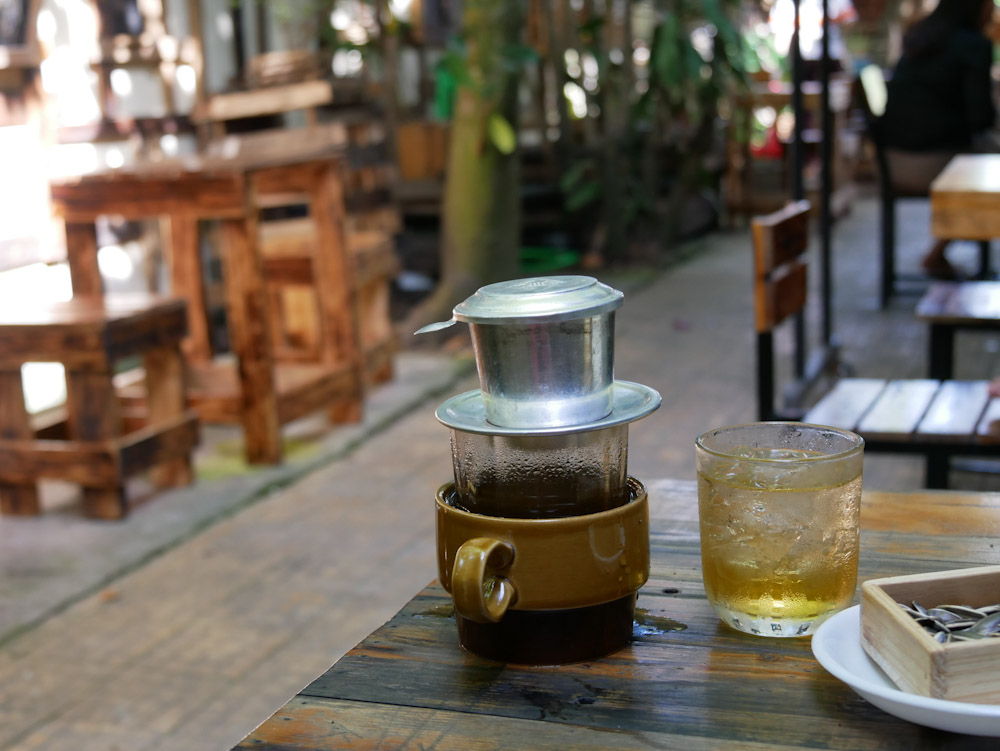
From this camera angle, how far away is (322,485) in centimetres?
391

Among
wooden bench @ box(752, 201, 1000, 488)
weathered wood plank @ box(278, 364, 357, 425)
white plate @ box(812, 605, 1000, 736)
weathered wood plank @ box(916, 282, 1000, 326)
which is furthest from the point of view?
weathered wood plank @ box(278, 364, 357, 425)

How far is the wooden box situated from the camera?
0.82 m

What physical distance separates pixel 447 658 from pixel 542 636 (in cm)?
9

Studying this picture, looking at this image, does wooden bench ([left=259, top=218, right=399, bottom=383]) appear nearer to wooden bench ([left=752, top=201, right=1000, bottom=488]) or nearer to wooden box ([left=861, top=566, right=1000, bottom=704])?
wooden bench ([left=752, top=201, right=1000, bottom=488])

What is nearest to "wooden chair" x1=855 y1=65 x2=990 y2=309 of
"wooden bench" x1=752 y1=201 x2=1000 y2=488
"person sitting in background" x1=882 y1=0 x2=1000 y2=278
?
"person sitting in background" x1=882 y1=0 x2=1000 y2=278

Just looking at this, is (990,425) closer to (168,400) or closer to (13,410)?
(168,400)

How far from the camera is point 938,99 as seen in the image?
5793mm

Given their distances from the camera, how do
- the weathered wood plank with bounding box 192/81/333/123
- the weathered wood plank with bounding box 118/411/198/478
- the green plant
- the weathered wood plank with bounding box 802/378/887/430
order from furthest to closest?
the green plant → the weathered wood plank with bounding box 192/81/333/123 → the weathered wood plank with bounding box 118/411/198/478 → the weathered wood plank with bounding box 802/378/887/430

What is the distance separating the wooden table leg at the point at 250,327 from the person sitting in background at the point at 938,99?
339 cm

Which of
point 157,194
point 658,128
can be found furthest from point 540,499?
point 658,128

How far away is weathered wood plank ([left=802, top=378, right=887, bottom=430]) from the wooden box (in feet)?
5.17

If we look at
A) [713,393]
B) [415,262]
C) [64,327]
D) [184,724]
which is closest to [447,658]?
[184,724]

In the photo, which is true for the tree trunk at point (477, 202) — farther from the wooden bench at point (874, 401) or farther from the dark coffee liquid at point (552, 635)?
the dark coffee liquid at point (552, 635)

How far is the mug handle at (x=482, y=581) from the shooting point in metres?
0.91
